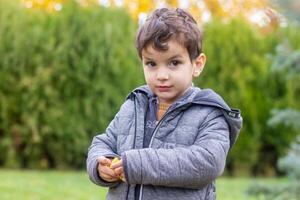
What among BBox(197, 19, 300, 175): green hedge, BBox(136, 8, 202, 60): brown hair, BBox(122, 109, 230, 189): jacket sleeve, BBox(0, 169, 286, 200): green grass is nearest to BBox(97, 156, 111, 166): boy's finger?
BBox(122, 109, 230, 189): jacket sleeve

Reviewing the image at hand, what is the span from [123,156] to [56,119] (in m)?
9.10

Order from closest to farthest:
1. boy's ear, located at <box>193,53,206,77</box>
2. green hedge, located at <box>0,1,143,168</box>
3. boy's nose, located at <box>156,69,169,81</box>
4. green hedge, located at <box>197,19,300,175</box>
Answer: boy's nose, located at <box>156,69,169,81</box> < boy's ear, located at <box>193,53,206,77</box> < green hedge, located at <box>0,1,143,168</box> < green hedge, located at <box>197,19,300,175</box>

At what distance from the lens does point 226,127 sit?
2.79m

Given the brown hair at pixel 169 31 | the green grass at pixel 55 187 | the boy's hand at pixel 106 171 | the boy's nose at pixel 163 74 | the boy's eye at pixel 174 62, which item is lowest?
the green grass at pixel 55 187

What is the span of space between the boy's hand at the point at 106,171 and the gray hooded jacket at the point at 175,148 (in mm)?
32

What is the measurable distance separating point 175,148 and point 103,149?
30 cm

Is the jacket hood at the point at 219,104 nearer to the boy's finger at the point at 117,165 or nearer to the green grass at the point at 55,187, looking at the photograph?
the boy's finger at the point at 117,165

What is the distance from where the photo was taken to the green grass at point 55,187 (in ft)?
27.8

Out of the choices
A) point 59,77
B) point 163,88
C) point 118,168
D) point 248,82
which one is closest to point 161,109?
point 163,88

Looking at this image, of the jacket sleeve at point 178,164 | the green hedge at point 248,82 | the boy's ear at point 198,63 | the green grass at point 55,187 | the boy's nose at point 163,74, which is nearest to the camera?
the jacket sleeve at point 178,164

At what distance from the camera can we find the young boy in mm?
2654

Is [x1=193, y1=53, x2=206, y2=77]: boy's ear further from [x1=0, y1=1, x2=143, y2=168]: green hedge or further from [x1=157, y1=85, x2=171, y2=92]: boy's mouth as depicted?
[x1=0, y1=1, x2=143, y2=168]: green hedge

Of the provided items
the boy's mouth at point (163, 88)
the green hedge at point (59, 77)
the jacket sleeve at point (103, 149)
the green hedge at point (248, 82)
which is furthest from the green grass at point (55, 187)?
the boy's mouth at point (163, 88)

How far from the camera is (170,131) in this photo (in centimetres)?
276
